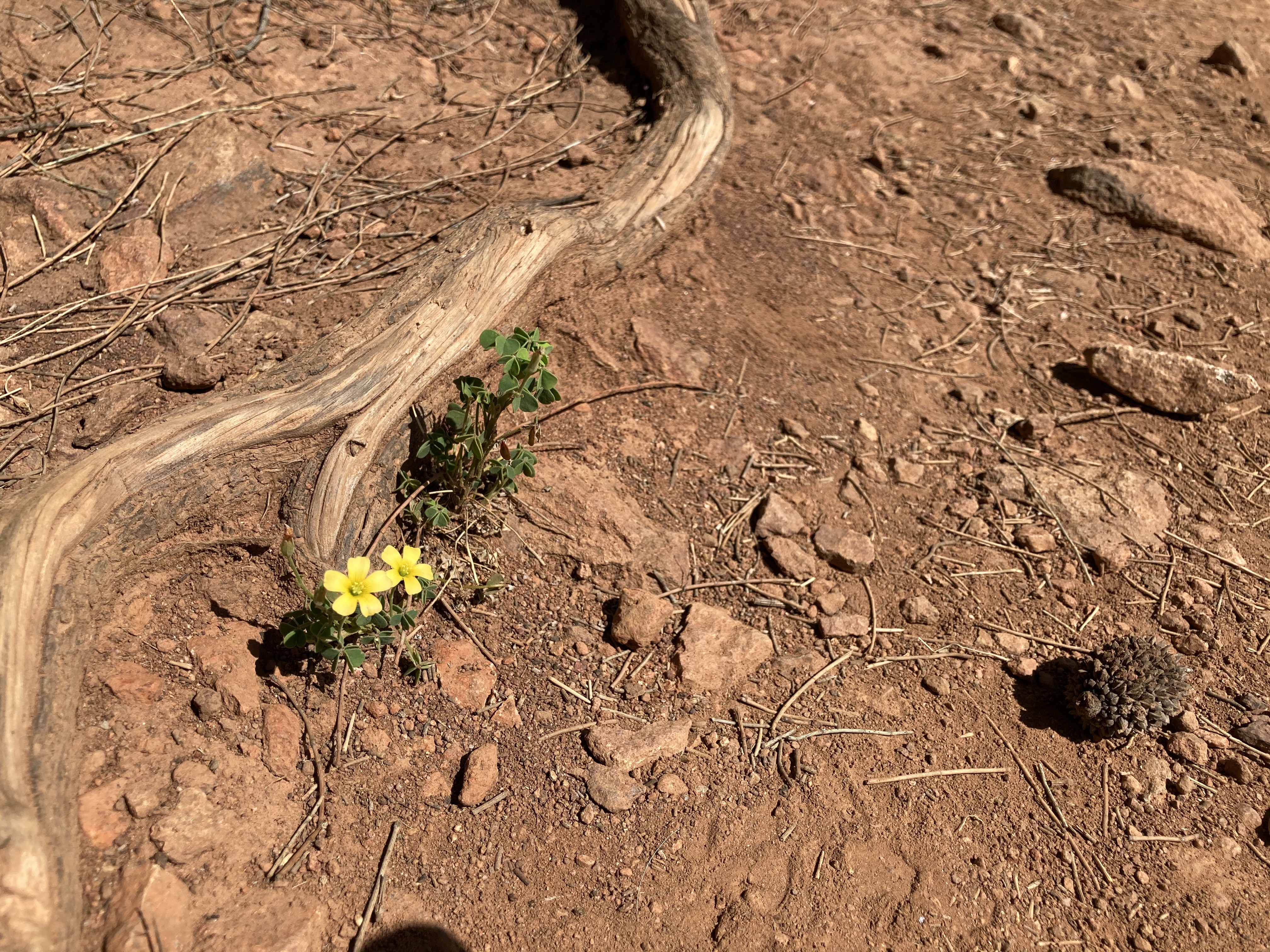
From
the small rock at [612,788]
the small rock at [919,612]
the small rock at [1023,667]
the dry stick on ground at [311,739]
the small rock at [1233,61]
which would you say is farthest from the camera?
the small rock at [1233,61]

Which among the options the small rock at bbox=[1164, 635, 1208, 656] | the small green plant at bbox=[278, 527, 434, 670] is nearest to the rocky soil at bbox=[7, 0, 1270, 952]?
the small rock at bbox=[1164, 635, 1208, 656]

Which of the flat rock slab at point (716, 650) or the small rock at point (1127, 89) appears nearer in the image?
the flat rock slab at point (716, 650)

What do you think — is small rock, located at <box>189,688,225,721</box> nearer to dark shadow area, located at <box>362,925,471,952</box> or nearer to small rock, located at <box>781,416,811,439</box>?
dark shadow area, located at <box>362,925,471,952</box>

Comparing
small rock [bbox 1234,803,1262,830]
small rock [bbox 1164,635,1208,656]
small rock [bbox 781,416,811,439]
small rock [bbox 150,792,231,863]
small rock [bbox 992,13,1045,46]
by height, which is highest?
small rock [bbox 992,13,1045,46]

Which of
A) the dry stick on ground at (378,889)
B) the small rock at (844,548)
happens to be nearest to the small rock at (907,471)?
the small rock at (844,548)

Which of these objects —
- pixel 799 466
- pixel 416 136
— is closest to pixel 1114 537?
pixel 799 466

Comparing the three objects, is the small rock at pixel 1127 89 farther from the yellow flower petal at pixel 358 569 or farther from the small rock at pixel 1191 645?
the yellow flower petal at pixel 358 569
